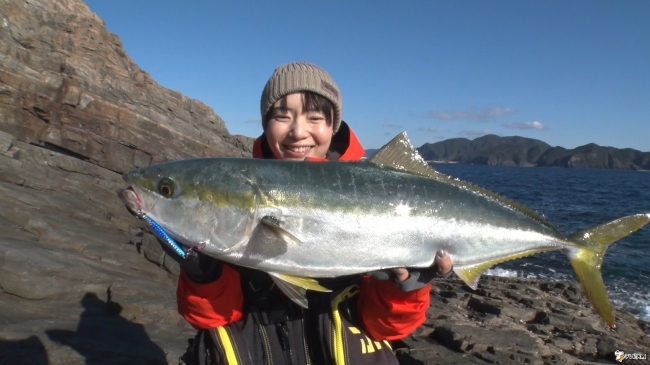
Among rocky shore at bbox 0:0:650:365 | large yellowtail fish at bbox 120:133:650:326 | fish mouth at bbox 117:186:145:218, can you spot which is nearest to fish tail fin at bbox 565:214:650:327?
large yellowtail fish at bbox 120:133:650:326

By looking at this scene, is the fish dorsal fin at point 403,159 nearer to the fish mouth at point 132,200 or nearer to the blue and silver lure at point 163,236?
the blue and silver lure at point 163,236

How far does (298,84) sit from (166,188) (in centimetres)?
131

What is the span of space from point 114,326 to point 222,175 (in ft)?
16.5

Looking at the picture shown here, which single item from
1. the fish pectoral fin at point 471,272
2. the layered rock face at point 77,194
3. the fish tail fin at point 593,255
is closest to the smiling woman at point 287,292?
the fish pectoral fin at point 471,272

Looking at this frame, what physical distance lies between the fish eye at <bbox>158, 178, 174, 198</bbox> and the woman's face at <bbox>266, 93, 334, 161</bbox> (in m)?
1.00

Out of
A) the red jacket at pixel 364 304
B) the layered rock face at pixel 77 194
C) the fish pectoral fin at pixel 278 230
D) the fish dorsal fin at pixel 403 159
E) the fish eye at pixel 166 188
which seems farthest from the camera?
the layered rock face at pixel 77 194

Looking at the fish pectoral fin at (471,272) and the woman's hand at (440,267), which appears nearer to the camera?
the woman's hand at (440,267)

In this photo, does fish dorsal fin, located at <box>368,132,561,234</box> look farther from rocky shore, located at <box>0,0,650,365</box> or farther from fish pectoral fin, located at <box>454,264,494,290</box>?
rocky shore, located at <box>0,0,650,365</box>

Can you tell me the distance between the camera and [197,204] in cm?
279

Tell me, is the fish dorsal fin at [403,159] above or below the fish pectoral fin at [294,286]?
above

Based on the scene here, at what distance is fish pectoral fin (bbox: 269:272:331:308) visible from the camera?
2734mm

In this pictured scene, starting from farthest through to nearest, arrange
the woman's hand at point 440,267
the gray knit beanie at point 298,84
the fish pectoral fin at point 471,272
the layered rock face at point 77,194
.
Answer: the layered rock face at point 77,194
the gray knit beanie at point 298,84
the fish pectoral fin at point 471,272
the woman's hand at point 440,267

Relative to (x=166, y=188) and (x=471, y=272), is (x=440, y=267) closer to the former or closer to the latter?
(x=471, y=272)

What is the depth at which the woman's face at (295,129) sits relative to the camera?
3498 mm
